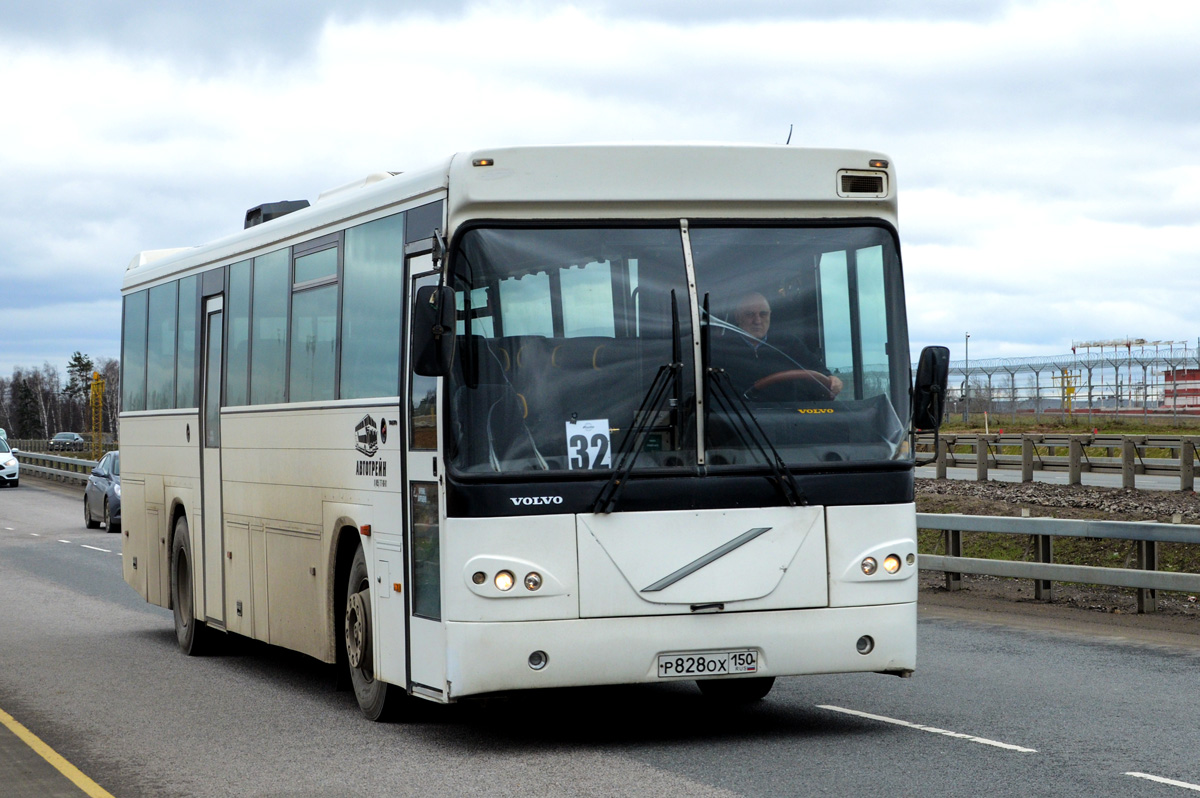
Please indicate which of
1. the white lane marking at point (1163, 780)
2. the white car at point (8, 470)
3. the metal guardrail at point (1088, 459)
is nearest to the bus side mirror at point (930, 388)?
the white lane marking at point (1163, 780)

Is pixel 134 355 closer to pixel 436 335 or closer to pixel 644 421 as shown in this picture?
pixel 436 335

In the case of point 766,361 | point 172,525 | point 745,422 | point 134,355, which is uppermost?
point 134,355

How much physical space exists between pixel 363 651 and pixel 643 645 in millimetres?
2193

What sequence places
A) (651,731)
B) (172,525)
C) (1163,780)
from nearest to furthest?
(1163,780)
(651,731)
(172,525)

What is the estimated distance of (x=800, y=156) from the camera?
334 inches

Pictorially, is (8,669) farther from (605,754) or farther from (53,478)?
(53,478)

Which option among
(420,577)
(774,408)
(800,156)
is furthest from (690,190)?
(420,577)

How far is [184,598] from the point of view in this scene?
13602mm

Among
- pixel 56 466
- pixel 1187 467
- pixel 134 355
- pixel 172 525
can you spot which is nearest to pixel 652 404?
pixel 172 525

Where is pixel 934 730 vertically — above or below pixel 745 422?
below

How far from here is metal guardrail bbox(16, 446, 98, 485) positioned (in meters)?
49.8

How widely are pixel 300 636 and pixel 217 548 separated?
7.40 feet

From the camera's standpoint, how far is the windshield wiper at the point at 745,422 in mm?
8031

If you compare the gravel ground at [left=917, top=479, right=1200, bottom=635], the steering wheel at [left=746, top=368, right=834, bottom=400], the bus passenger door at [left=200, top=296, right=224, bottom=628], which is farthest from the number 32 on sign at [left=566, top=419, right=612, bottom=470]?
the gravel ground at [left=917, top=479, right=1200, bottom=635]
